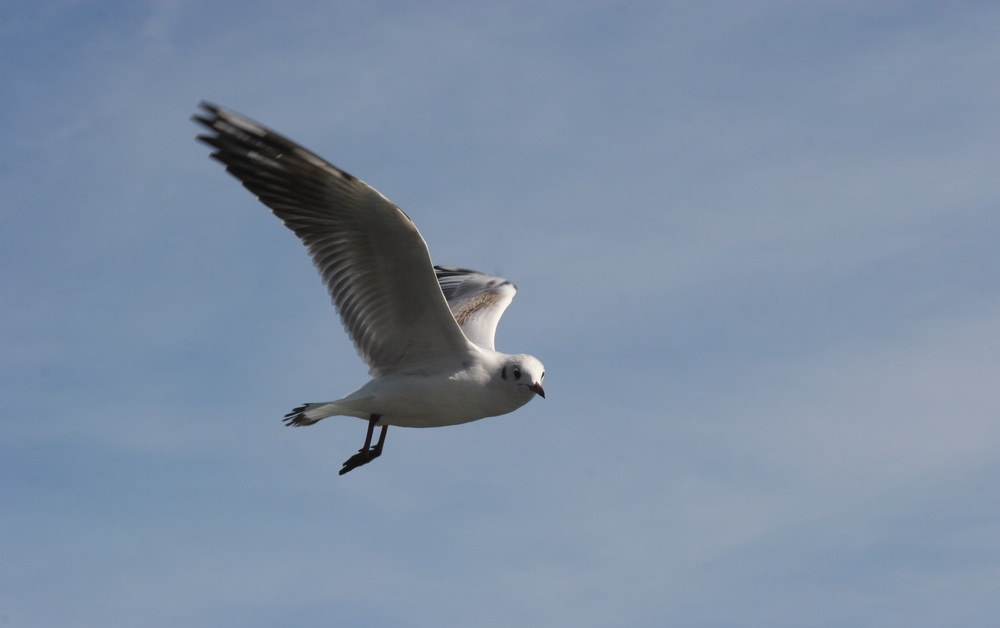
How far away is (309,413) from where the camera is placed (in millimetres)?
11406

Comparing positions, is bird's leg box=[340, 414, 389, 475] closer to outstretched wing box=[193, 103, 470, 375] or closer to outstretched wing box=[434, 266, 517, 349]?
outstretched wing box=[193, 103, 470, 375]

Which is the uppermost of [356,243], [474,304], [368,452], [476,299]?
[476,299]

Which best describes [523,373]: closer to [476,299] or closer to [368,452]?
[368,452]

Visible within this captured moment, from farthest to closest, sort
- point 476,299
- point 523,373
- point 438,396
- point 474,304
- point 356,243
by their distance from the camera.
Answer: point 476,299 → point 474,304 → point 438,396 → point 523,373 → point 356,243

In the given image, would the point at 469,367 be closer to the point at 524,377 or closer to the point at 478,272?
the point at 524,377

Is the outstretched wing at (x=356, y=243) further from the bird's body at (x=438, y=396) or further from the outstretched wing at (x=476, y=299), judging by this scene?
the outstretched wing at (x=476, y=299)

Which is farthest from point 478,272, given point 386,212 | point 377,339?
point 386,212

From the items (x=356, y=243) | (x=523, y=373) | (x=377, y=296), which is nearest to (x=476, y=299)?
(x=377, y=296)

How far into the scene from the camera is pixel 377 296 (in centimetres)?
1139

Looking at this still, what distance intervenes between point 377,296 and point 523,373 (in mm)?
1842

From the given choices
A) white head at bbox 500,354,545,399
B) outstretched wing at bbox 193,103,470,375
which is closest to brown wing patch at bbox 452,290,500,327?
outstretched wing at bbox 193,103,470,375

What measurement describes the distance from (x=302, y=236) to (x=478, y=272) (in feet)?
19.5

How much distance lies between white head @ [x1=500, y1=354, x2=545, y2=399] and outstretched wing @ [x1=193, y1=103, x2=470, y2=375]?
56cm

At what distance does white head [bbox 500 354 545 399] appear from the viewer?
1112cm
